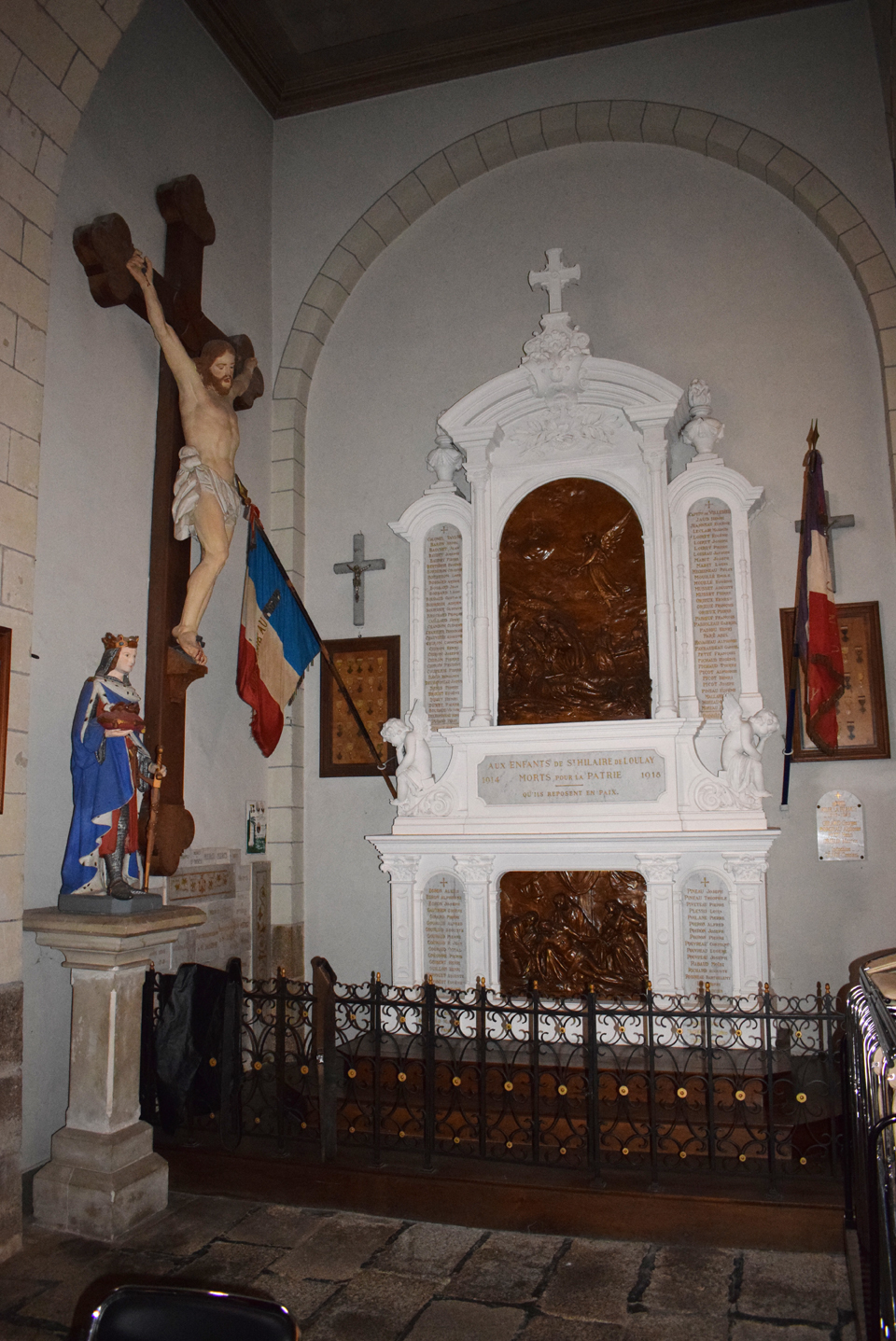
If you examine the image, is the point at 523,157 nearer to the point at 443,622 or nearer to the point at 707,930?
the point at 443,622

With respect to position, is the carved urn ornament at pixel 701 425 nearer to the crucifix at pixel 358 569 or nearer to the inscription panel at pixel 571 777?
the inscription panel at pixel 571 777

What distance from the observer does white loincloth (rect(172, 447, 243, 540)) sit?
5.18 meters

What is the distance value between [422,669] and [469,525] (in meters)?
0.99

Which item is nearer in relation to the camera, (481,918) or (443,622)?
(481,918)

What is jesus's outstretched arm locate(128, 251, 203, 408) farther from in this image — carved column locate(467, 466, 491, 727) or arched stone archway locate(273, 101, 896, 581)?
carved column locate(467, 466, 491, 727)

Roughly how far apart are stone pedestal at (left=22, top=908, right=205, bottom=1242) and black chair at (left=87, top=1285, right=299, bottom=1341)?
6.94 feet

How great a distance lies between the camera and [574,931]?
553cm

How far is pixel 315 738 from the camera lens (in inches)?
261

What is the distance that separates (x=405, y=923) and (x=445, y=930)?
9.9 inches

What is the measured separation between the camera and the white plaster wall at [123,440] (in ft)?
14.3

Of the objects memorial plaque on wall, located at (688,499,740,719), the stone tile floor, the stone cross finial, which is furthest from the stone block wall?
memorial plaque on wall, located at (688,499,740,719)

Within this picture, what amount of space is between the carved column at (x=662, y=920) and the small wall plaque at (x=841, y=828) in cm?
96

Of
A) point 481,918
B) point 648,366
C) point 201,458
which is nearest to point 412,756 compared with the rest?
point 481,918

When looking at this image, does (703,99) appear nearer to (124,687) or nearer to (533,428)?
(533,428)
